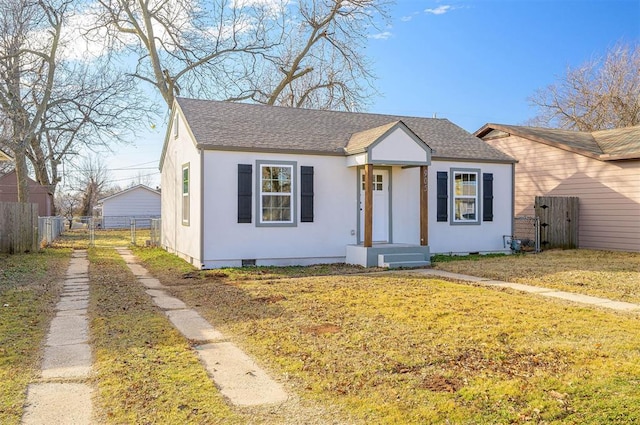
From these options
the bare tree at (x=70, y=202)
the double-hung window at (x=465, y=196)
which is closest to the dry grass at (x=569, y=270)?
the double-hung window at (x=465, y=196)

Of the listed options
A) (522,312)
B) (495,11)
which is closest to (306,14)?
(495,11)

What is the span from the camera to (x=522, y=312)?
6410 mm

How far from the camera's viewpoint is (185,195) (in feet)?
42.5

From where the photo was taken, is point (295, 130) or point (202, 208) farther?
point (295, 130)

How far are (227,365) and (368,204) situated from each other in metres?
7.53

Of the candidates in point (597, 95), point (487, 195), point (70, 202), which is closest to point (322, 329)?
point (487, 195)

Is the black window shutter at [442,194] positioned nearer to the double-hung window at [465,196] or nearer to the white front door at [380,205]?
the double-hung window at [465,196]

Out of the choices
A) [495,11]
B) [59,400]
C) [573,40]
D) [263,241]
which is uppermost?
[573,40]

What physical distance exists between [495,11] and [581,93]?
1751cm

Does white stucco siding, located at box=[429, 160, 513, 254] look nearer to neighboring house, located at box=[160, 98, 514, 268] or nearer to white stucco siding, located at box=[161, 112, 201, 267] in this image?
neighboring house, located at box=[160, 98, 514, 268]

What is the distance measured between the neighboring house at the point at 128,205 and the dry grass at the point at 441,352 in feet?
109

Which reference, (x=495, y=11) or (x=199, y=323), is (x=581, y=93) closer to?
(x=495, y=11)

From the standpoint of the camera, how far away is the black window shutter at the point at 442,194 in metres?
13.4

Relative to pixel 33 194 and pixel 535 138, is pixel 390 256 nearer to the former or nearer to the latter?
pixel 535 138
